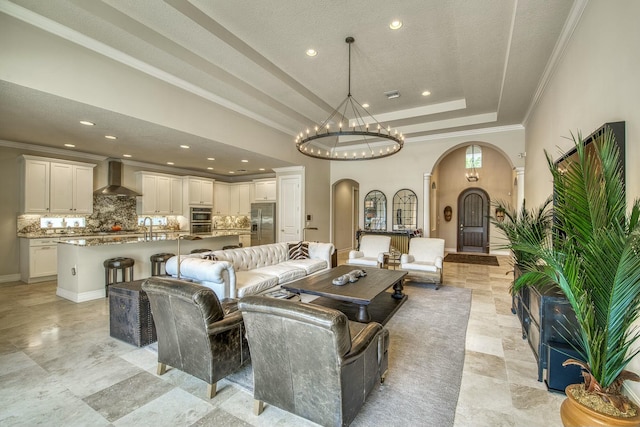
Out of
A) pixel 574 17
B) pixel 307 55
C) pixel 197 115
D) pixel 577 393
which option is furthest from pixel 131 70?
pixel 577 393

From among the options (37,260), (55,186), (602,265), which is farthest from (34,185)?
(602,265)

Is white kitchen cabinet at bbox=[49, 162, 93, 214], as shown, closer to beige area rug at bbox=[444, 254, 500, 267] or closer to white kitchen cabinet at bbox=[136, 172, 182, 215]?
white kitchen cabinet at bbox=[136, 172, 182, 215]

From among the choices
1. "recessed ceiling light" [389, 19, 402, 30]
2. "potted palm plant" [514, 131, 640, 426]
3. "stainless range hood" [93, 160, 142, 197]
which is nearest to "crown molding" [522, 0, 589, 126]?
"recessed ceiling light" [389, 19, 402, 30]

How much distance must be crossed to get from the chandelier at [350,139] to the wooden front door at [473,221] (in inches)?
163

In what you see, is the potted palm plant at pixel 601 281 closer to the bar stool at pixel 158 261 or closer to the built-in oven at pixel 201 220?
the bar stool at pixel 158 261

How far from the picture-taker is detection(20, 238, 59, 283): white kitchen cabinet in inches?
222

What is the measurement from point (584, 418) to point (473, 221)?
9.51 meters

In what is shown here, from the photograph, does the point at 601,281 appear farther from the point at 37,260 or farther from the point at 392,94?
the point at 37,260

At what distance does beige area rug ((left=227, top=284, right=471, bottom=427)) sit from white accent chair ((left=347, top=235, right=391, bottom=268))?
181 cm

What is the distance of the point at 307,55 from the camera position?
3832 millimetres

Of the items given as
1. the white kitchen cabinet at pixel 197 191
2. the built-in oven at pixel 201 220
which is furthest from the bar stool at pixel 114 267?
the white kitchen cabinet at pixel 197 191

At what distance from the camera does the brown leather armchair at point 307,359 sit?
1626mm

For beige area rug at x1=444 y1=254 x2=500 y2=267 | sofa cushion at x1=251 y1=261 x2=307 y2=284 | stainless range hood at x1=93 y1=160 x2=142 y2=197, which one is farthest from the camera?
beige area rug at x1=444 y1=254 x2=500 y2=267

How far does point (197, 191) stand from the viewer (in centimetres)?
888
